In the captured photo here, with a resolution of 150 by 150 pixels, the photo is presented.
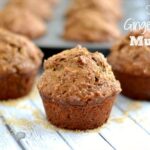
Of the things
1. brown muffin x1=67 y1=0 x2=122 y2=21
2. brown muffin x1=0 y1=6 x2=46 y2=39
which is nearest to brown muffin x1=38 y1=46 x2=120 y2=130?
brown muffin x1=0 y1=6 x2=46 y2=39

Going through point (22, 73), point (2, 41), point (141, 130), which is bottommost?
point (141, 130)

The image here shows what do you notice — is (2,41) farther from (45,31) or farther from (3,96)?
(45,31)

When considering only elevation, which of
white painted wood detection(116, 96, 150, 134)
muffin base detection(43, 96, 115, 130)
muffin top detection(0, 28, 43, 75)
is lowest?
white painted wood detection(116, 96, 150, 134)

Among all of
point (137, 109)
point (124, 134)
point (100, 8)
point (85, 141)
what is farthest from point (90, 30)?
point (85, 141)

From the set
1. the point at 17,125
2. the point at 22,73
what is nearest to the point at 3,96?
the point at 22,73

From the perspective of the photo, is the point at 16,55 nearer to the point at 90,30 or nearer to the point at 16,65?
the point at 16,65

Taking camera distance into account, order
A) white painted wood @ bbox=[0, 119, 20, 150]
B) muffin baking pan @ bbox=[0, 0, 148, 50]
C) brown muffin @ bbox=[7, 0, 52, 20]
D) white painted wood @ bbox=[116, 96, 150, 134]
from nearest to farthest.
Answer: white painted wood @ bbox=[0, 119, 20, 150] < white painted wood @ bbox=[116, 96, 150, 134] < muffin baking pan @ bbox=[0, 0, 148, 50] < brown muffin @ bbox=[7, 0, 52, 20]

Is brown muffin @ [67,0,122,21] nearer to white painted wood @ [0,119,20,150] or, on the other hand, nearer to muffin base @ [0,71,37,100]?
muffin base @ [0,71,37,100]
